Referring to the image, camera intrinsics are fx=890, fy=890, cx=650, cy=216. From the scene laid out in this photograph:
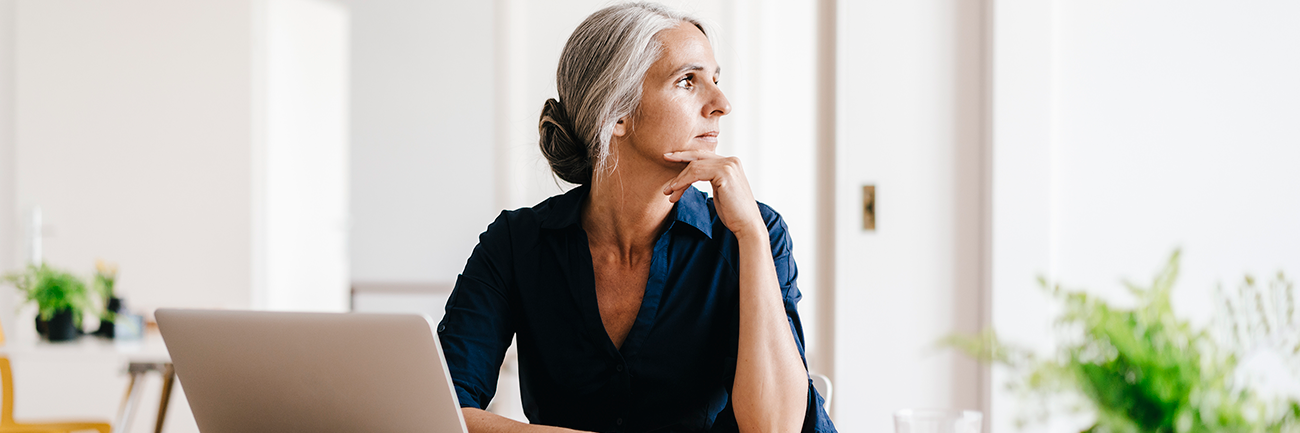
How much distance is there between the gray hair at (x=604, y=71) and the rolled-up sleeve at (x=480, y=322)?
19 centimetres

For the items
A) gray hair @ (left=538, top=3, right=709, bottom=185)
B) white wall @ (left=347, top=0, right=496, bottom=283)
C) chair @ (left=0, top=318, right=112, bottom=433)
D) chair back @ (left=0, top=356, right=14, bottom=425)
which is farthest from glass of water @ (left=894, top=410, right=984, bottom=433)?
white wall @ (left=347, top=0, right=496, bottom=283)

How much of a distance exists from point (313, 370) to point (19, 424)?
2.25m

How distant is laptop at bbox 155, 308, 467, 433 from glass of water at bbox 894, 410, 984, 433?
39 centimetres

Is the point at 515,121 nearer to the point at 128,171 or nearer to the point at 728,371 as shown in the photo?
the point at 728,371

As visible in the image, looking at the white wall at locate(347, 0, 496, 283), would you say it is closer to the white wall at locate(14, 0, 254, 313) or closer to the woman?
the white wall at locate(14, 0, 254, 313)

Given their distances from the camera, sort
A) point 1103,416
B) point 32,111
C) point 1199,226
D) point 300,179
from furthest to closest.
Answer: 1. point 300,179
2. point 32,111
3. point 1199,226
4. point 1103,416

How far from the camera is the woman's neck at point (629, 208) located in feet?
4.37

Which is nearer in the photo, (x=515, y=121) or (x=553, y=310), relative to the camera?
(x=553, y=310)

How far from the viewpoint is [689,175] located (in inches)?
48.6

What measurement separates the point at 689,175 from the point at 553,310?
284mm

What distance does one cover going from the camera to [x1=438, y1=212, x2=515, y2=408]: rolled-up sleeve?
121 centimetres

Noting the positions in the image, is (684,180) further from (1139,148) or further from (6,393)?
(6,393)

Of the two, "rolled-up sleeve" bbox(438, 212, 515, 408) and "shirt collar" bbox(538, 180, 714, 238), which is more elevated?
"shirt collar" bbox(538, 180, 714, 238)

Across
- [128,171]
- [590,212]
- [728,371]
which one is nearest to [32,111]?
[128,171]
